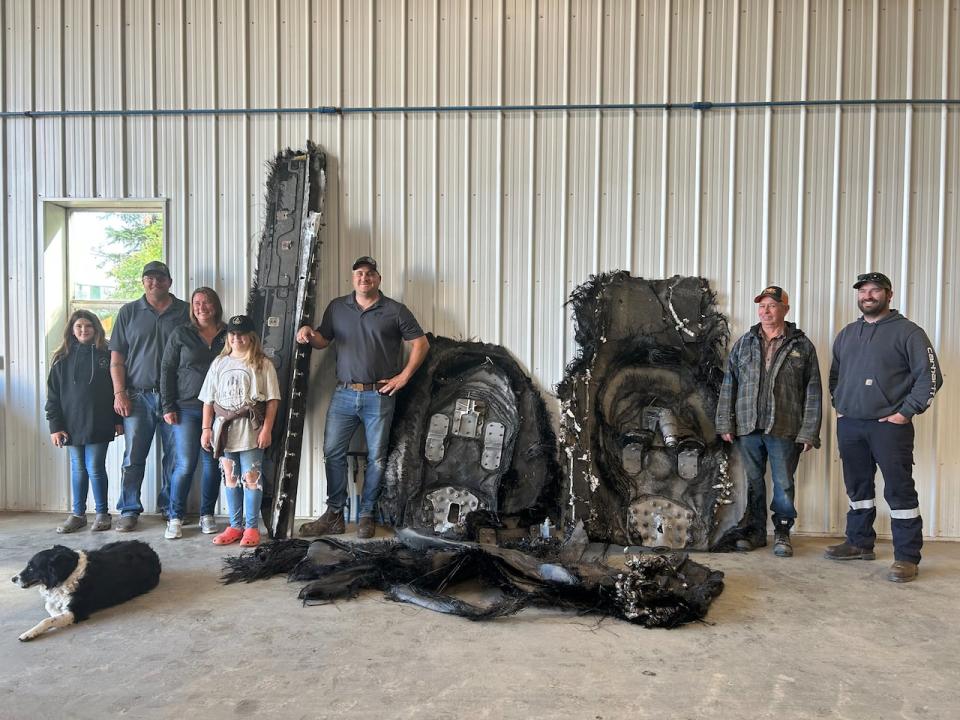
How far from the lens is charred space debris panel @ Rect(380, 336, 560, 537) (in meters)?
4.31

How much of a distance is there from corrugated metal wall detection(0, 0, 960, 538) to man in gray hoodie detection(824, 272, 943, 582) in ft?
1.77

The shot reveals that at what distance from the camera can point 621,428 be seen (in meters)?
4.42

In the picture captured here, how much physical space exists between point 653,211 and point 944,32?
2.23 m

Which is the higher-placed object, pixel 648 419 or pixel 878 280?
pixel 878 280

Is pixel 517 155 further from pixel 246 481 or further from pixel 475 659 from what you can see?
pixel 475 659

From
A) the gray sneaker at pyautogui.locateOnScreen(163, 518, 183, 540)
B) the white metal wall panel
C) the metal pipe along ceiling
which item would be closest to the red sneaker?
the gray sneaker at pyautogui.locateOnScreen(163, 518, 183, 540)

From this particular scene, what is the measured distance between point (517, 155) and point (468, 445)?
2.07 metres

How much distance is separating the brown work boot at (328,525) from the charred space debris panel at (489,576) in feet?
1.59

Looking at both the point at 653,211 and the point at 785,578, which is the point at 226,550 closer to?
the point at 785,578

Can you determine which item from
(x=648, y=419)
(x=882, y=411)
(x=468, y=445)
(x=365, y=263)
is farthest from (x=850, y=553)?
(x=365, y=263)

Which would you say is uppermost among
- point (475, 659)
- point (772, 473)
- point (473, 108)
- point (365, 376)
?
point (473, 108)

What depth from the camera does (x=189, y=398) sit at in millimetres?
4320

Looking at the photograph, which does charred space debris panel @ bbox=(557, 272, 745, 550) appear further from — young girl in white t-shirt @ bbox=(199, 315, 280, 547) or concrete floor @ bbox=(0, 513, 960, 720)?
young girl in white t-shirt @ bbox=(199, 315, 280, 547)

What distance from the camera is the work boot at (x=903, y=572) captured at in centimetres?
353
